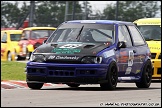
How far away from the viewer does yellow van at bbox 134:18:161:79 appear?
19.0 m

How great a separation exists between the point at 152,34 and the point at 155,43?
77 centimetres

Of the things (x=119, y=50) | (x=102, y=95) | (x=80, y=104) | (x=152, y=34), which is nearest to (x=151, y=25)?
(x=152, y=34)

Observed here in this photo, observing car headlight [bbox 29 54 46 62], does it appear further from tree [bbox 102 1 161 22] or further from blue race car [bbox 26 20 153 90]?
tree [bbox 102 1 161 22]


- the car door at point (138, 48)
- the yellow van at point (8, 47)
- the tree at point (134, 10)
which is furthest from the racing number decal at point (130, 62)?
the tree at point (134, 10)

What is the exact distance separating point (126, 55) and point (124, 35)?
612mm

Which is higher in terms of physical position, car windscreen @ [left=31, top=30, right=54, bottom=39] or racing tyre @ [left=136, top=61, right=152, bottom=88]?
car windscreen @ [left=31, top=30, right=54, bottom=39]

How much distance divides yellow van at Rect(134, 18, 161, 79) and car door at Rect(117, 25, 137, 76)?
11.1 feet

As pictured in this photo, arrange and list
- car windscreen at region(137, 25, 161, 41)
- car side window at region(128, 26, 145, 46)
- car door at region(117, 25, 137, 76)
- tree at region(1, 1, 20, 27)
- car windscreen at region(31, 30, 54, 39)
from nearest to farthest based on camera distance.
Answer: car door at region(117, 25, 137, 76), car side window at region(128, 26, 145, 46), car windscreen at region(137, 25, 161, 41), car windscreen at region(31, 30, 54, 39), tree at region(1, 1, 20, 27)

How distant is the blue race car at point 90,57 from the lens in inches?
549

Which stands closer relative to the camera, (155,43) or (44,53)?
(44,53)

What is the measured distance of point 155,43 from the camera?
769 inches

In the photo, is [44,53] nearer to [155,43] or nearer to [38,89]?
[38,89]

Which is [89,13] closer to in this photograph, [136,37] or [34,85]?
[136,37]

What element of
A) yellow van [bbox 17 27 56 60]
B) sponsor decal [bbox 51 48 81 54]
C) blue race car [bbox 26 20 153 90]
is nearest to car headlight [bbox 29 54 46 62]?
blue race car [bbox 26 20 153 90]
